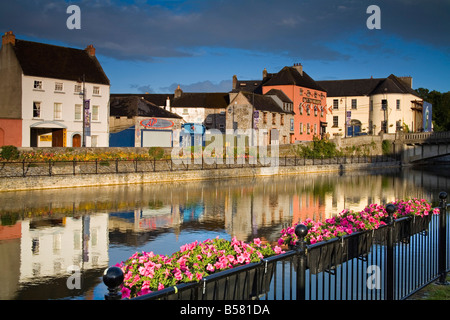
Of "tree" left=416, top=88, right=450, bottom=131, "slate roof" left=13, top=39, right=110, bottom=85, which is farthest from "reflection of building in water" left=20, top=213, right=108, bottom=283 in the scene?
"tree" left=416, top=88, right=450, bottom=131

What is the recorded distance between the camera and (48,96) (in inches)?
1736

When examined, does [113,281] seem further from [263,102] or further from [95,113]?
[263,102]

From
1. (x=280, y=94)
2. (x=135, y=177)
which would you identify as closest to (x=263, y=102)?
(x=280, y=94)

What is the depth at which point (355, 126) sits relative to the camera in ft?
274

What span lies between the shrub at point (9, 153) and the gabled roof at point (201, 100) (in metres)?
48.2

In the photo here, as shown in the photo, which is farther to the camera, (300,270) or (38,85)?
(38,85)

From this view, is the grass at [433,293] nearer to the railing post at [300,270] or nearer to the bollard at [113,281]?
the railing post at [300,270]

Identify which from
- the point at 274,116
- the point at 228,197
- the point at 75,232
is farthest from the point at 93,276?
the point at 274,116

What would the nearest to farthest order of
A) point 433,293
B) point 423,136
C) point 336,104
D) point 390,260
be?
point 390,260 < point 433,293 < point 423,136 < point 336,104

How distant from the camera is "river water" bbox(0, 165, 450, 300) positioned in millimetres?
10609

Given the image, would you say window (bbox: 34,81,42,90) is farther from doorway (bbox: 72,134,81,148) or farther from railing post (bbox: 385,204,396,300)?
railing post (bbox: 385,204,396,300)

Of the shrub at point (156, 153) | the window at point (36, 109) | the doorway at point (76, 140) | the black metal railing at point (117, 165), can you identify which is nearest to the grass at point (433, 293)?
the black metal railing at point (117, 165)

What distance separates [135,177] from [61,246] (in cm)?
1950

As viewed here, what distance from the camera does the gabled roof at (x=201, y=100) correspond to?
3078 inches
